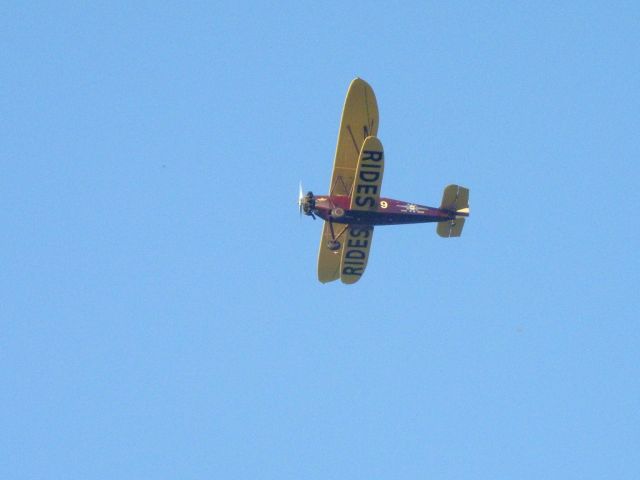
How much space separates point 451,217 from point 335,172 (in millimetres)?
4668

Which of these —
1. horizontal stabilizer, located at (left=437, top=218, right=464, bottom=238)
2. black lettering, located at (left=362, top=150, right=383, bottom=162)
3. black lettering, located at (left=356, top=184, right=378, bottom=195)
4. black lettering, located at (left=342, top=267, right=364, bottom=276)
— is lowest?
black lettering, located at (left=342, top=267, right=364, bottom=276)

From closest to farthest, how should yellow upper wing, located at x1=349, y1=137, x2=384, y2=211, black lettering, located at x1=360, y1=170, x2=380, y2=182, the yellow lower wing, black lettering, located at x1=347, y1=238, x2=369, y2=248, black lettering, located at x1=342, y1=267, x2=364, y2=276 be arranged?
yellow upper wing, located at x1=349, y1=137, x2=384, y2=211, black lettering, located at x1=360, y1=170, x2=380, y2=182, the yellow lower wing, black lettering, located at x1=347, y1=238, x2=369, y2=248, black lettering, located at x1=342, y1=267, x2=364, y2=276

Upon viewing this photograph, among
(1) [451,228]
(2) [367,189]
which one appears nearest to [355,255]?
(1) [451,228]

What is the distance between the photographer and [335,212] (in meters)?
41.4

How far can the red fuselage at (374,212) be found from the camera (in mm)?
41438

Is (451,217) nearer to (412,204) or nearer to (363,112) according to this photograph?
(412,204)

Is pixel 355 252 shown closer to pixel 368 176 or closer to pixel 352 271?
pixel 352 271

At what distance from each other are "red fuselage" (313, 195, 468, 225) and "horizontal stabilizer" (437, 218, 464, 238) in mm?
775

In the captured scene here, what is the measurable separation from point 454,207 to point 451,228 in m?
0.79

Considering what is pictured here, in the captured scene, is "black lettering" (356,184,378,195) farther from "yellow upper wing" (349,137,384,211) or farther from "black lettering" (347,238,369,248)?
"black lettering" (347,238,369,248)

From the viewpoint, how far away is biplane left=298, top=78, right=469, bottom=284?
132 feet

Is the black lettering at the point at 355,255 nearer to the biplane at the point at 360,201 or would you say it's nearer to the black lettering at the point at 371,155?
the biplane at the point at 360,201

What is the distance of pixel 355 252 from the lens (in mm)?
43469

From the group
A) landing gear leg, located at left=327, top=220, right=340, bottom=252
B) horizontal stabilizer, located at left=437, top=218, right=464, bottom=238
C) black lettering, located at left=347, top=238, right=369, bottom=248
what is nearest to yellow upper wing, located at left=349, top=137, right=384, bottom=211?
landing gear leg, located at left=327, top=220, right=340, bottom=252
